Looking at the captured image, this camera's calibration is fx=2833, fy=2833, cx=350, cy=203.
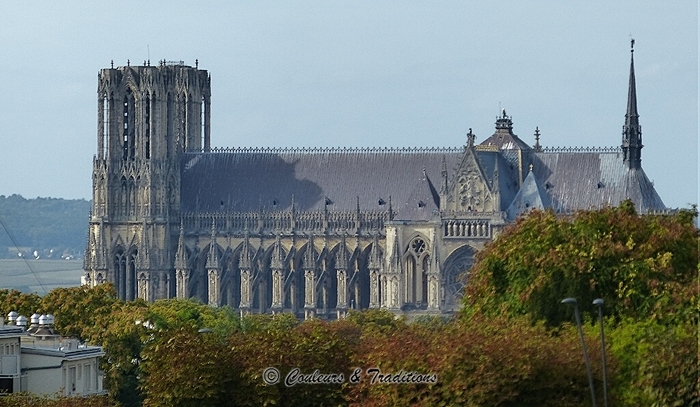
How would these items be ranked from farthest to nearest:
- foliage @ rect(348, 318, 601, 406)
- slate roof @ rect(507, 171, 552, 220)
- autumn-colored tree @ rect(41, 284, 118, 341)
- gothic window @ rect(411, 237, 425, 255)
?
gothic window @ rect(411, 237, 425, 255), slate roof @ rect(507, 171, 552, 220), autumn-colored tree @ rect(41, 284, 118, 341), foliage @ rect(348, 318, 601, 406)

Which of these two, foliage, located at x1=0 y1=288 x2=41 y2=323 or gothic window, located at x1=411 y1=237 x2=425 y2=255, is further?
gothic window, located at x1=411 y1=237 x2=425 y2=255

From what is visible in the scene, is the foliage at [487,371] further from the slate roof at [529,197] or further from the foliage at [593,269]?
the slate roof at [529,197]

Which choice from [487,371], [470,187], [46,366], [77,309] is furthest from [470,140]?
[487,371]

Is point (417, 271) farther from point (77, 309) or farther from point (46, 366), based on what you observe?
point (46, 366)

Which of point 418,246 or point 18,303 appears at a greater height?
point 418,246

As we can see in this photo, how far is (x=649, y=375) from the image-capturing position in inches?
3157

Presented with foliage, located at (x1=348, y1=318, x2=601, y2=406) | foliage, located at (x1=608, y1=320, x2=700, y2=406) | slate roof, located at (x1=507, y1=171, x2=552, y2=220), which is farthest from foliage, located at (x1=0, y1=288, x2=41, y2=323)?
slate roof, located at (x1=507, y1=171, x2=552, y2=220)

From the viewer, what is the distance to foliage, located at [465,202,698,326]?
93375 millimetres

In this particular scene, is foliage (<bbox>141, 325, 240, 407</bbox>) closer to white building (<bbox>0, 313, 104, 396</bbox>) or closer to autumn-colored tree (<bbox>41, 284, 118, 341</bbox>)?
white building (<bbox>0, 313, 104, 396</bbox>)

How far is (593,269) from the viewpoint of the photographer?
312 ft

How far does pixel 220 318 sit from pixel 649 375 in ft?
274

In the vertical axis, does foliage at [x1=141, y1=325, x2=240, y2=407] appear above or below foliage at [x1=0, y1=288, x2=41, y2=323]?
below

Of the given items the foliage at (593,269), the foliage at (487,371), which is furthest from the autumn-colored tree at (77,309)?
the foliage at (487,371)

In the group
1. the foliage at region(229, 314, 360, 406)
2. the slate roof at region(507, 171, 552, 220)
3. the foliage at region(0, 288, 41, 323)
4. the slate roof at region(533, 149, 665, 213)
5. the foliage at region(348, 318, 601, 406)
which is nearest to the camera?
the foliage at region(348, 318, 601, 406)
